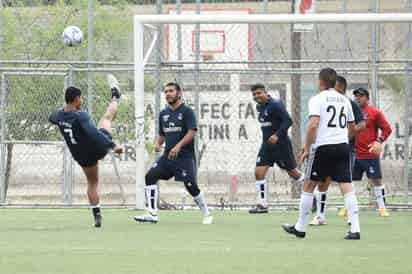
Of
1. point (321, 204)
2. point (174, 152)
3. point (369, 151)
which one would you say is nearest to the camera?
point (321, 204)

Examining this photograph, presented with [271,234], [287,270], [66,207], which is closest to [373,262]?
[287,270]

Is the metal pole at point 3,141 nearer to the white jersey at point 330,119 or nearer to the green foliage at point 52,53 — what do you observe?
the green foliage at point 52,53

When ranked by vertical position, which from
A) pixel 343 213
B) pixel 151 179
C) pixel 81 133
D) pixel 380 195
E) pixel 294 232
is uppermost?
pixel 81 133

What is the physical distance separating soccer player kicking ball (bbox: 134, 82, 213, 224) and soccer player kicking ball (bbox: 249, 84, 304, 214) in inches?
97.5

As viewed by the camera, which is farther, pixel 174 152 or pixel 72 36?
pixel 72 36

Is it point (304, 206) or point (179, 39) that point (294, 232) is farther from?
point (179, 39)

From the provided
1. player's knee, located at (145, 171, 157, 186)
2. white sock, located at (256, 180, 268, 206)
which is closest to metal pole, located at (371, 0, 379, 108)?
white sock, located at (256, 180, 268, 206)

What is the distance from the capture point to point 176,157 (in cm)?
1616

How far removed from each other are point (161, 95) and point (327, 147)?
333 inches

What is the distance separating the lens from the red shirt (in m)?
17.6

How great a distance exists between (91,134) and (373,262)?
5.43 m

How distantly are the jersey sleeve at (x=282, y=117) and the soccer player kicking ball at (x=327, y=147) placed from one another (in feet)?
16.6

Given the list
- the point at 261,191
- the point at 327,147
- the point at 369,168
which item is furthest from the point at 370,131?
the point at 327,147

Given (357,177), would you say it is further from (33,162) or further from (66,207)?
(33,162)
